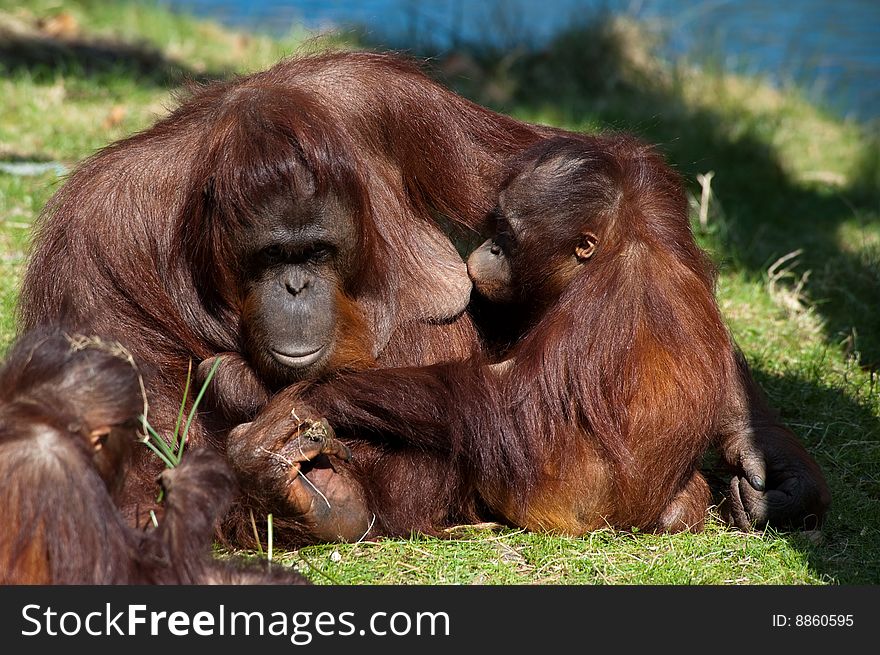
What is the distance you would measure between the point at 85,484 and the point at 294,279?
3.62ft

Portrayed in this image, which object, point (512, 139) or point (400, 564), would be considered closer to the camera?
point (400, 564)

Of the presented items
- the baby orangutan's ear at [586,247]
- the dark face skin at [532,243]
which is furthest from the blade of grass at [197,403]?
the baby orangutan's ear at [586,247]

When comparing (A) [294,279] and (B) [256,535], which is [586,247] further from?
(B) [256,535]

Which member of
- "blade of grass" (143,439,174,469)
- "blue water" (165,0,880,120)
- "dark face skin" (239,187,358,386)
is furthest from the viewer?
"blue water" (165,0,880,120)

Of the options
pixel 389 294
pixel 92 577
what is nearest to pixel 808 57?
pixel 389 294

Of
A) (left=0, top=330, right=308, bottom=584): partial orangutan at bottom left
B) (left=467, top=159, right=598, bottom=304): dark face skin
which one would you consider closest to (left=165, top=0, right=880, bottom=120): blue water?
(left=467, top=159, right=598, bottom=304): dark face skin

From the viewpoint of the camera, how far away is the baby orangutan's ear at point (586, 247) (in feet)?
14.3

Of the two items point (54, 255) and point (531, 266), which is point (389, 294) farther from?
point (54, 255)

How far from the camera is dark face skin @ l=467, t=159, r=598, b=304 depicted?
4336 millimetres

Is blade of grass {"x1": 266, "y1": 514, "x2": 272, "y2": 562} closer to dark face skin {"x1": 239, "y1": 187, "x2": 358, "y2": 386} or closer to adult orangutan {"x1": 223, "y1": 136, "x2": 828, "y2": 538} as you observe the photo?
adult orangutan {"x1": 223, "y1": 136, "x2": 828, "y2": 538}

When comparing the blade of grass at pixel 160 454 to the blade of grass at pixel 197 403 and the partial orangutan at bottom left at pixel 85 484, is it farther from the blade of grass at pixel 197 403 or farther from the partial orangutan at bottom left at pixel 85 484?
the partial orangutan at bottom left at pixel 85 484

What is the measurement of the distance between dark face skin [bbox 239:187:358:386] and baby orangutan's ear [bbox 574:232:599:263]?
2.58ft

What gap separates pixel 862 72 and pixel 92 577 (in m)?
10.4

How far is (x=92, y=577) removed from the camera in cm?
321
